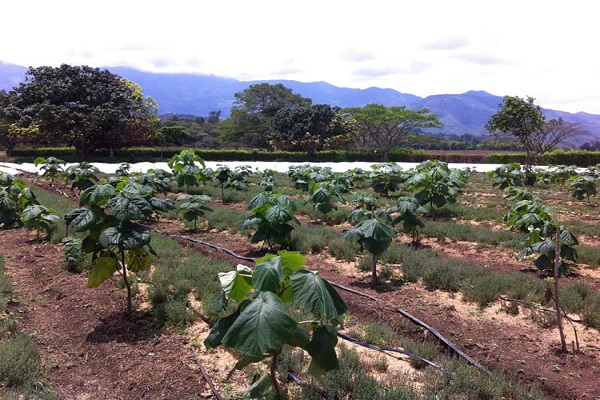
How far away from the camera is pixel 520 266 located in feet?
22.3

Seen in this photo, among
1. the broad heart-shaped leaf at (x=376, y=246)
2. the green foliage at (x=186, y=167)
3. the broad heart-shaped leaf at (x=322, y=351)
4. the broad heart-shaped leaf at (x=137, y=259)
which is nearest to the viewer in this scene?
the broad heart-shaped leaf at (x=322, y=351)

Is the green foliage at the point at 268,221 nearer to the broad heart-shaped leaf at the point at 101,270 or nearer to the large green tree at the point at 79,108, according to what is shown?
the broad heart-shaped leaf at the point at 101,270

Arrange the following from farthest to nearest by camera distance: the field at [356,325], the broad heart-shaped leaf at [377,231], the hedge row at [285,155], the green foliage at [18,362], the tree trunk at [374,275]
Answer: the hedge row at [285,155]
the tree trunk at [374,275]
the broad heart-shaped leaf at [377,231]
the field at [356,325]
the green foliage at [18,362]

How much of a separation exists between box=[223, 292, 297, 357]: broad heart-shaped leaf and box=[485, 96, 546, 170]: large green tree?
100 feet

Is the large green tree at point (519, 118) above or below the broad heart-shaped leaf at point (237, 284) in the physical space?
above

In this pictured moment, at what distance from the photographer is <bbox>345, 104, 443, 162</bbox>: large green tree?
4422cm

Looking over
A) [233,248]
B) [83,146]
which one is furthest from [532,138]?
[83,146]

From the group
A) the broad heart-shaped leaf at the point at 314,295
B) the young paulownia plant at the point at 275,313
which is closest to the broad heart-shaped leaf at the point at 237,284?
the young paulownia plant at the point at 275,313

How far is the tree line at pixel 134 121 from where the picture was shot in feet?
97.6

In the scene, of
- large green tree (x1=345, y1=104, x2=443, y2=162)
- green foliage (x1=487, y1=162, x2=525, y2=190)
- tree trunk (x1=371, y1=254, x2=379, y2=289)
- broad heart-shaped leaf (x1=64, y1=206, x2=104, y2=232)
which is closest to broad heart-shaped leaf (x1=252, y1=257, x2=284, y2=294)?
broad heart-shaped leaf (x1=64, y1=206, x2=104, y2=232)

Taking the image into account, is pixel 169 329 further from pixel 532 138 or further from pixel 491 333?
pixel 532 138

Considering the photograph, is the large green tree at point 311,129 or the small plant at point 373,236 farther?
the large green tree at point 311,129

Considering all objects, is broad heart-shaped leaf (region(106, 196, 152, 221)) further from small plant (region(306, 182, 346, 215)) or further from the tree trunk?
small plant (region(306, 182, 346, 215))

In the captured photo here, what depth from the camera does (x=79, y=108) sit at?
31312mm
